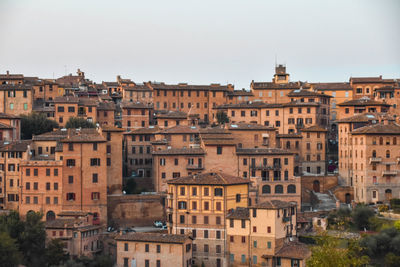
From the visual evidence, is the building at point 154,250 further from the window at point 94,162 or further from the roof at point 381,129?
the roof at point 381,129

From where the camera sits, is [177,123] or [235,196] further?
[177,123]

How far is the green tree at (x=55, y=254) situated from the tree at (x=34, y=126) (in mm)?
29059

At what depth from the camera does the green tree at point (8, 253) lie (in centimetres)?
6462

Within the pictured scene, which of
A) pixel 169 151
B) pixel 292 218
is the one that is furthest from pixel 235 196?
pixel 169 151

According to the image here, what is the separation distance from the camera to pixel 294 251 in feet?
220

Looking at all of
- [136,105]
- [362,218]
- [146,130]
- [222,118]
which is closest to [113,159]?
[146,130]

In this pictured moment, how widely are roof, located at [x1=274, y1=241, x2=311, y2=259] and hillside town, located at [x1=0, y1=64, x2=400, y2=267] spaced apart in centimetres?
9

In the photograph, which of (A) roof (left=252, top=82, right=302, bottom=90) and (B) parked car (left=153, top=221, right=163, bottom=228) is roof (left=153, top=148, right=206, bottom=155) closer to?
(B) parked car (left=153, top=221, right=163, bottom=228)

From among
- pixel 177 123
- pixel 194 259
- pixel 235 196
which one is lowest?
pixel 194 259

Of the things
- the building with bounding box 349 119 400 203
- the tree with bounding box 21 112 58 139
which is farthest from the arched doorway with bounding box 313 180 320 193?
the tree with bounding box 21 112 58 139

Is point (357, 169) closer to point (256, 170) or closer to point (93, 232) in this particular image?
point (256, 170)

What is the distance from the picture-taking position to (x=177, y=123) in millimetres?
98812

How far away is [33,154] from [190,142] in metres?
18.1

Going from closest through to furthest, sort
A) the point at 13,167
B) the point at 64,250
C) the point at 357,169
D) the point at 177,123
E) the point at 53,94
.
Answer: the point at 64,250, the point at 13,167, the point at 357,169, the point at 177,123, the point at 53,94
